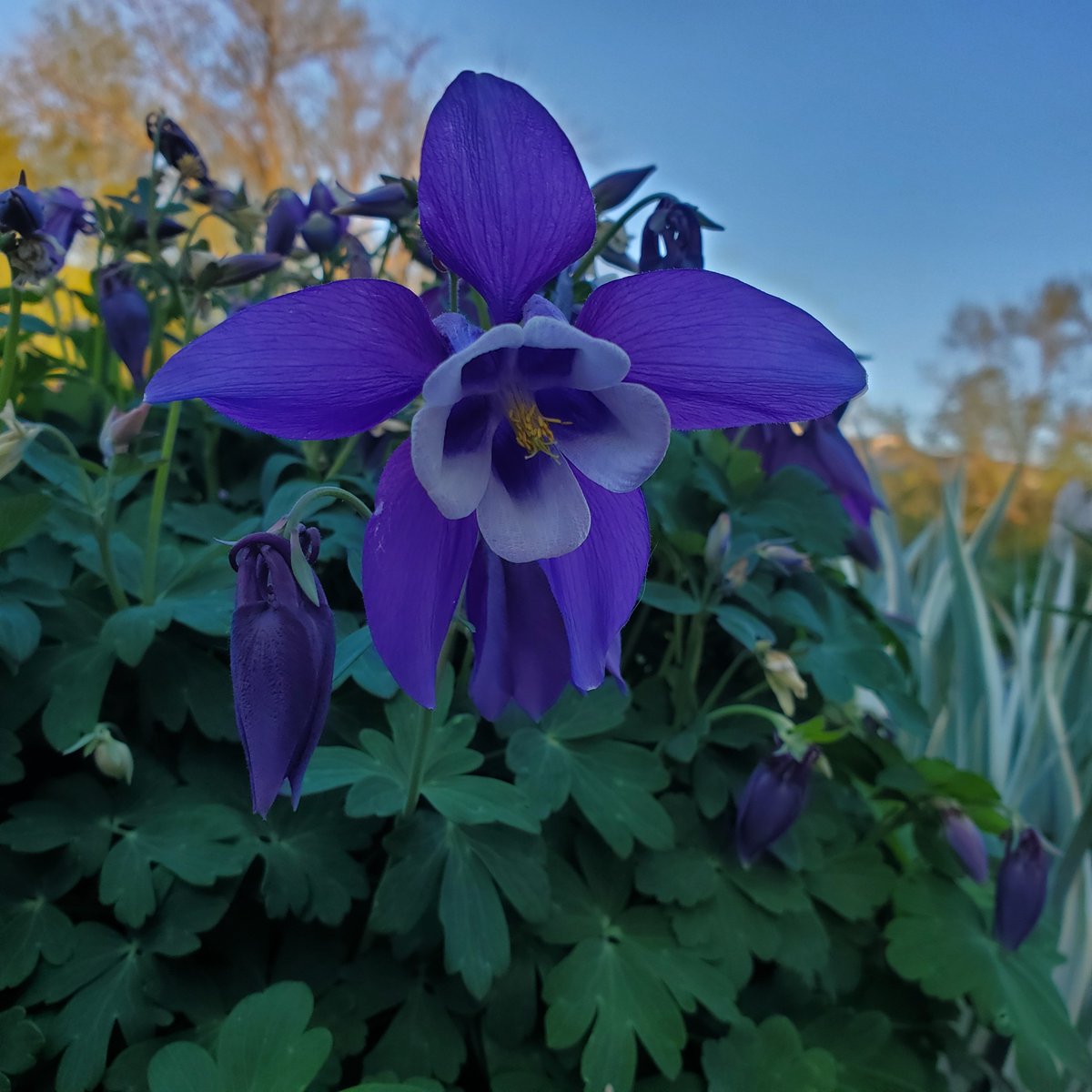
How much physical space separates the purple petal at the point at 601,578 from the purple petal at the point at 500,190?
142mm

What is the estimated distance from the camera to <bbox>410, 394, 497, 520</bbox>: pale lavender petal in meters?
0.42

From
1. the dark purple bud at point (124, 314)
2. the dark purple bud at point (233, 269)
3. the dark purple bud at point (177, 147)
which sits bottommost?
the dark purple bud at point (124, 314)

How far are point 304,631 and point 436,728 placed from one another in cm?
38

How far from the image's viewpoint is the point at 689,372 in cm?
47

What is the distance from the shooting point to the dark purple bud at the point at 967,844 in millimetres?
1048

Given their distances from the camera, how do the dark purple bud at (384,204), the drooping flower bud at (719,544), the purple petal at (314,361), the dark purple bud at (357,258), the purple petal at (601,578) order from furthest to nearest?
the dark purple bud at (357,258)
the drooping flower bud at (719,544)
the dark purple bud at (384,204)
the purple petal at (601,578)
the purple petal at (314,361)

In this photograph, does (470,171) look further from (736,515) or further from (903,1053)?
(903,1053)

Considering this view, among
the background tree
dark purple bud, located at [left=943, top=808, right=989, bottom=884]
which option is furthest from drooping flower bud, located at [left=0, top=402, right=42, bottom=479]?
the background tree

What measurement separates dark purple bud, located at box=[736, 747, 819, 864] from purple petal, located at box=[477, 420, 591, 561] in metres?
0.53

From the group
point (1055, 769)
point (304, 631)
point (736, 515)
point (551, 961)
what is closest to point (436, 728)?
point (551, 961)

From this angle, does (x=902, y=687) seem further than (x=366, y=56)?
No

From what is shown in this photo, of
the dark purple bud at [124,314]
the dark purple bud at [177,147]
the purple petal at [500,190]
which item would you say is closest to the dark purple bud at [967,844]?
the purple petal at [500,190]

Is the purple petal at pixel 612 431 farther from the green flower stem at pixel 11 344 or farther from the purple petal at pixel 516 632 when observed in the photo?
the green flower stem at pixel 11 344

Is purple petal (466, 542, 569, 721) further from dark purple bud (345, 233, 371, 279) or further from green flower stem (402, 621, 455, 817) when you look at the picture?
dark purple bud (345, 233, 371, 279)
